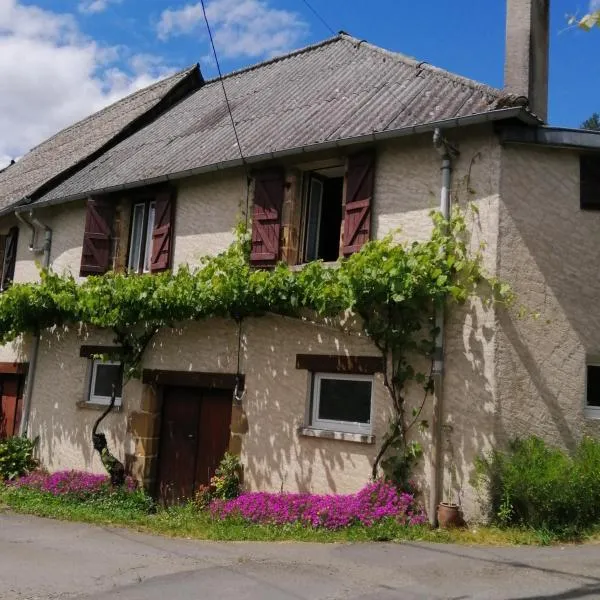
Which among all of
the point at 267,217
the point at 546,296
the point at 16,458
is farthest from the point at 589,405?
the point at 16,458

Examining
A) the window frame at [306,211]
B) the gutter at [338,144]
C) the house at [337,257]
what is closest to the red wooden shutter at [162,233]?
the house at [337,257]

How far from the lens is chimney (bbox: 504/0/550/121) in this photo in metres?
8.34

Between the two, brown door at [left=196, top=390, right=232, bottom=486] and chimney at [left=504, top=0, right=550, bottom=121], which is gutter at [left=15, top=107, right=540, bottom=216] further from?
brown door at [left=196, top=390, right=232, bottom=486]

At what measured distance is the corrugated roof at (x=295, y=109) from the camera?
9.02 meters

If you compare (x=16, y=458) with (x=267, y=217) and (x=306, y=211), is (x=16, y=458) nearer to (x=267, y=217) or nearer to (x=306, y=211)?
(x=267, y=217)

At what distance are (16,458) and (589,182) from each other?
10161 mm

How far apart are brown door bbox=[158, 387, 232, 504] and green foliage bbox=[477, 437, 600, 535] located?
4.03 meters

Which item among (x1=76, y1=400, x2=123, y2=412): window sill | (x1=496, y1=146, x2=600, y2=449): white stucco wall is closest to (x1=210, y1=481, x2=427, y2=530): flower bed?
(x1=496, y1=146, x2=600, y2=449): white stucco wall

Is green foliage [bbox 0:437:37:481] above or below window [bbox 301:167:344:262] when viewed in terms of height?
below

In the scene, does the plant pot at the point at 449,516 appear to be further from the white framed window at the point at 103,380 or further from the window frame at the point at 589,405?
the white framed window at the point at 103,380

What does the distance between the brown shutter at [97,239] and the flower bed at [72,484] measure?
11.1ft

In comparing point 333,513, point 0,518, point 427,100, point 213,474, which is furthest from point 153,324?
point 427,100

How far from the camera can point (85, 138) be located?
16.7 meters

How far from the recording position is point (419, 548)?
6.64 meters
